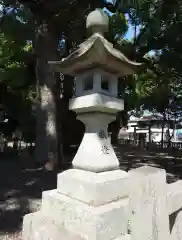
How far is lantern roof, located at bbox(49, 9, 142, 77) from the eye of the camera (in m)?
2.41

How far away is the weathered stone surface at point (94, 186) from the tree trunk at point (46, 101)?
541cm

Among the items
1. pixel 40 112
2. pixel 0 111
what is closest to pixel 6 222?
pixel 40 112

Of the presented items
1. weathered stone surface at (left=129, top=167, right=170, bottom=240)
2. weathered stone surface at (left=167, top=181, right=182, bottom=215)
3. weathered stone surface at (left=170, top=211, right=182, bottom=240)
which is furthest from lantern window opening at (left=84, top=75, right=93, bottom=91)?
weathered stone surface at (left=170, top=211, right=182, bottom=240)

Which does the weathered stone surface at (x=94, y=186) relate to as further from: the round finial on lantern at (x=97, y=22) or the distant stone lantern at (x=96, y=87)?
the round finial on lantern at (x=97, y=22)

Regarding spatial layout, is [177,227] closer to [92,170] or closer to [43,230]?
[92,170]

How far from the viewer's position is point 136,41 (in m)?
12.3

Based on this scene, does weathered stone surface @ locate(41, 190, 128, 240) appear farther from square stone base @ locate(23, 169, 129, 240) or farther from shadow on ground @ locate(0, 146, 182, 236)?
shadow on ground @ locate(0, 146, 182, 236)

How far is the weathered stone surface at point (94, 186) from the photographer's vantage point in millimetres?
2379

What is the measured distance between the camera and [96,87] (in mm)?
2564

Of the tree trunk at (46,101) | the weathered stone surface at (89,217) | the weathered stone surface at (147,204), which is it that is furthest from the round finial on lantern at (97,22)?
the tree trunk at (46,101)

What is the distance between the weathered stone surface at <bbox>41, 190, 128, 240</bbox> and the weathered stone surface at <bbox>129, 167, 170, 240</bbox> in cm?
22

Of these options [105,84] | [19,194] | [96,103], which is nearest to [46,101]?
[19,194]

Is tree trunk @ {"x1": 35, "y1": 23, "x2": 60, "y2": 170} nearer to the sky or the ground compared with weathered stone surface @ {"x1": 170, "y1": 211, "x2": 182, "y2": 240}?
nearer to the sky

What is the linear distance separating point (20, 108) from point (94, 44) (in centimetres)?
1283
